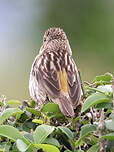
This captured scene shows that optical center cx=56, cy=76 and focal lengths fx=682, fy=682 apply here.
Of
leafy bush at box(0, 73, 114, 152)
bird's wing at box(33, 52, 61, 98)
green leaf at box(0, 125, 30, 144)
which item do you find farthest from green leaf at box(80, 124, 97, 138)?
bird's wing at box(33, 52, 61, 98)

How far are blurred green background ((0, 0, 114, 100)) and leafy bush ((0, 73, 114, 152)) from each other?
143 inches

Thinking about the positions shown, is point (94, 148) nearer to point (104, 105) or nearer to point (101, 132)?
point (101, 132)

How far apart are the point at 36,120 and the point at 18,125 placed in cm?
16

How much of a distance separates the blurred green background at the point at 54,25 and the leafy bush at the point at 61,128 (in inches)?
143

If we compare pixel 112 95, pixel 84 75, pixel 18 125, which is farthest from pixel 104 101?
pixel 84 75

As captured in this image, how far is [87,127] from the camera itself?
2697 mm

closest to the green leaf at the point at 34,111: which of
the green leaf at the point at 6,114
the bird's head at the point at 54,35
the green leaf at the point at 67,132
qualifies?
the green leaf at the point at 6,114

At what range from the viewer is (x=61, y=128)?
275 centimetres

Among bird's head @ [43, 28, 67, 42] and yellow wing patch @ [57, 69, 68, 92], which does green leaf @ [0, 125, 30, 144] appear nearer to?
yellow wing patch @ [57, 69, 68, 92]

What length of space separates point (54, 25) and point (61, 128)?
9178mm

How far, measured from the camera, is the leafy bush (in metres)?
2.60

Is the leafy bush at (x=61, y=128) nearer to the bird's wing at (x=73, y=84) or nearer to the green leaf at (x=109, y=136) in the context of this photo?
the green leaf at (x=109, y=136)

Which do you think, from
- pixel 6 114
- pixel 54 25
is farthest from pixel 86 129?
pixel 54 25

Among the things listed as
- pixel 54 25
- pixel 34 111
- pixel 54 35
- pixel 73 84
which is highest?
pixel 54 25
